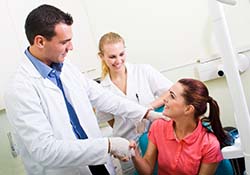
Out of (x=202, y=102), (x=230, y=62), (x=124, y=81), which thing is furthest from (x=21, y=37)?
(x=230, y=62)

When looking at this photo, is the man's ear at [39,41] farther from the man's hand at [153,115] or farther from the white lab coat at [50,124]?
the man's hand at [153,115]

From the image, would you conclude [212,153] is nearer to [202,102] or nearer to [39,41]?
[202,102]

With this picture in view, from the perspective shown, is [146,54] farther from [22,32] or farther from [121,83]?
[22,32]

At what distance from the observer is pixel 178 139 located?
1.43 meters

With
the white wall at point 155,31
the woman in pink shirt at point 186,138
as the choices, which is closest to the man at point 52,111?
the woman in pink shirt at point 186,138

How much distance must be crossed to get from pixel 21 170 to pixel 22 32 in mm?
986

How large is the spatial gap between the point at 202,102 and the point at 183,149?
242 mm

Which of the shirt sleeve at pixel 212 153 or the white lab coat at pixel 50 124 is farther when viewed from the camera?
the shirt sleeve at pixel 212 153

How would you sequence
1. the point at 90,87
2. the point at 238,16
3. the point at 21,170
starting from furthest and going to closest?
the point at 238,16
the point at 21,170
the point at 90,87

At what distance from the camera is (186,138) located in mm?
1396

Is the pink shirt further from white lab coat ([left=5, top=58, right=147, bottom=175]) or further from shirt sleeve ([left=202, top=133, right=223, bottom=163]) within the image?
white lab coat ([left=5, top=58, right=147, bottom=175])

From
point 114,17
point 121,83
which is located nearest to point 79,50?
point 114,17

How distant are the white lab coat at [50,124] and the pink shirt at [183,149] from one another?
11.9 inches

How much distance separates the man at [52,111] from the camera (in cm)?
120
